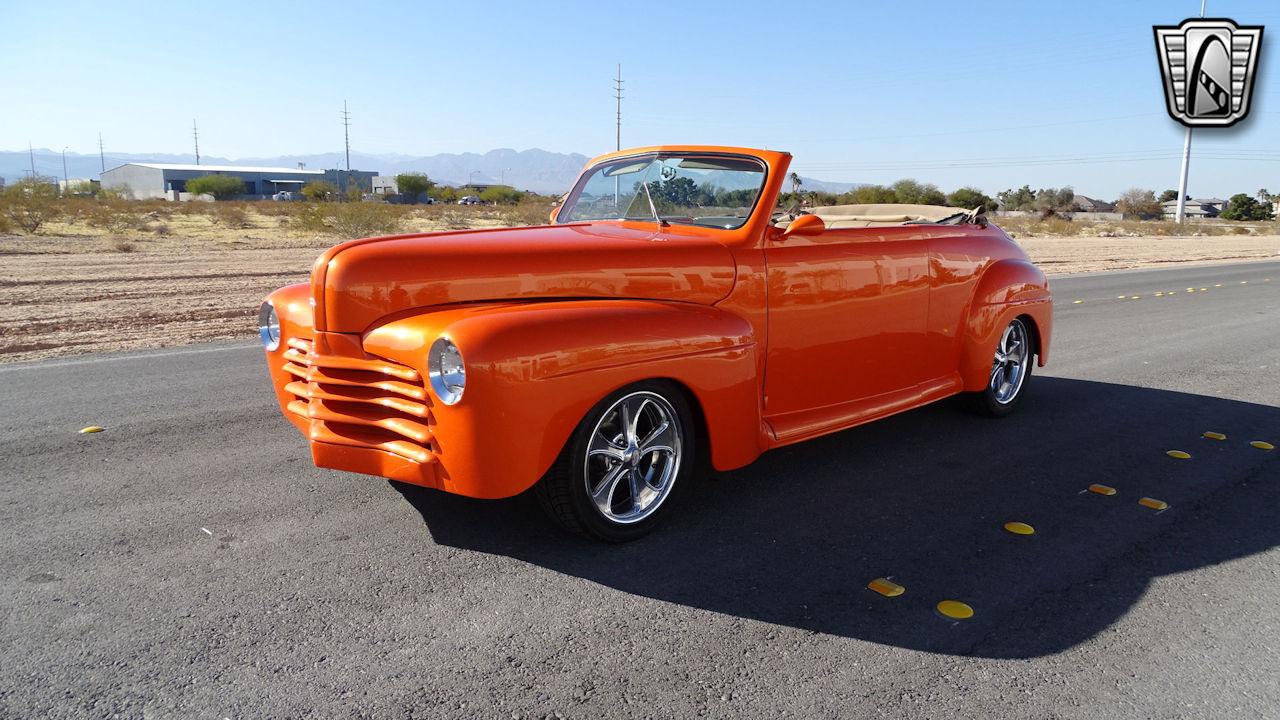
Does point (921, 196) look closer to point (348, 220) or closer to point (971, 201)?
point (971, 201)

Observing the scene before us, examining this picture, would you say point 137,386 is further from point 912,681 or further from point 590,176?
point 912,681

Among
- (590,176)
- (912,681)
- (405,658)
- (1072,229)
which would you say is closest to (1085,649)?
(912,681)

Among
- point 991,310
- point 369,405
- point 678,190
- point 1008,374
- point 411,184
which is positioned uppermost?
point 411,184

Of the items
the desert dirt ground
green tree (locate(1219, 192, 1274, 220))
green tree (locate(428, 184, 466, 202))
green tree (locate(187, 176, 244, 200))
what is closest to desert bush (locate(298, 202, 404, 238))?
the desert dirt ground

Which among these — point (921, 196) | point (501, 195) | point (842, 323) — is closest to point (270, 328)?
point (842, 323)

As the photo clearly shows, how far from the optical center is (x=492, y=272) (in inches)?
141

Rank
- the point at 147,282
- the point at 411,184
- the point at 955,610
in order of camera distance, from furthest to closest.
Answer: the point at 411,184
the point at 147,282
the point at 955,610

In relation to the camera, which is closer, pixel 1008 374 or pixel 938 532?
pixel 938 532

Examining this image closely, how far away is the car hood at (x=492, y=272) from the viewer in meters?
3.51

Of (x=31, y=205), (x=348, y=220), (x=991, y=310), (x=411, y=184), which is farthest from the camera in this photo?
(x=411, y=184)

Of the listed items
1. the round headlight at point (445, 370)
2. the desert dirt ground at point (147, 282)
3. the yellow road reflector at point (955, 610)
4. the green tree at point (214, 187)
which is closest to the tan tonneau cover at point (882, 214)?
the yellow road reflector at point (955, 610)

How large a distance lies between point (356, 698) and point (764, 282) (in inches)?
98.4

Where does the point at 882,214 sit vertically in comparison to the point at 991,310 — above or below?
above

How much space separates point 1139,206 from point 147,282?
8807 centimetres
